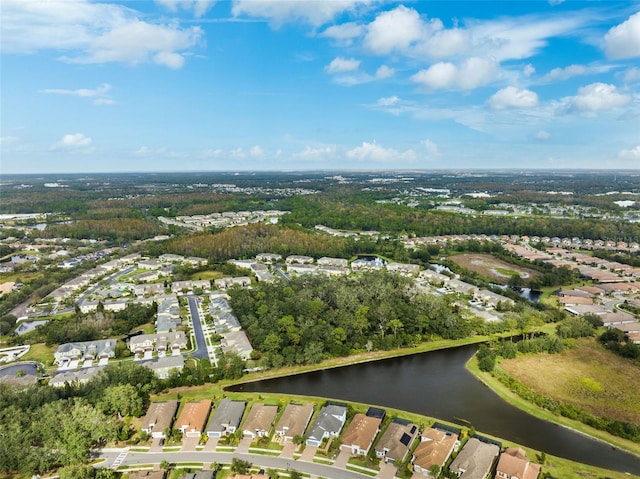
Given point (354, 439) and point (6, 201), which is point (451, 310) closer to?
point (354, 439)

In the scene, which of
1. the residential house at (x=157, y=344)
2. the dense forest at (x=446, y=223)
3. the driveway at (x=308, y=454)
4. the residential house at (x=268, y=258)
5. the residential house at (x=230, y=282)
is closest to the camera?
the driveway at (x=308, y=454)

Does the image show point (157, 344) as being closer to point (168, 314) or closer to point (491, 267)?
point (168, 314)

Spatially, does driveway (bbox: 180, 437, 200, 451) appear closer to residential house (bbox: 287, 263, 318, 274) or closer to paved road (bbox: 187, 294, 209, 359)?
paved road (bbox: 187, 294, 209, 359)

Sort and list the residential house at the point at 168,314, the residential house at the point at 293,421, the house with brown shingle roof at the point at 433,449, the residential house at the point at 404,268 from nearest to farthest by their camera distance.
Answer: the house with brown shingle roof at the point at 433,449, the residential house at the point at 293,421, the residential house at the point at 168,314, the residential house at the point at 404,268

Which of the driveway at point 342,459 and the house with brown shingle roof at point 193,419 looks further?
the house with brown shingle roof at point 193,419

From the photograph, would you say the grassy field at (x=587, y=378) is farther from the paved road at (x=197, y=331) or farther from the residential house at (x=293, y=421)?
the paved road at (x=197, y=331)

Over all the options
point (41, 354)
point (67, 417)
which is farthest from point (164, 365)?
point (41, 354)

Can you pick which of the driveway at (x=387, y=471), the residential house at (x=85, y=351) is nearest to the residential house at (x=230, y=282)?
the residential house at (x=85, y=351)
